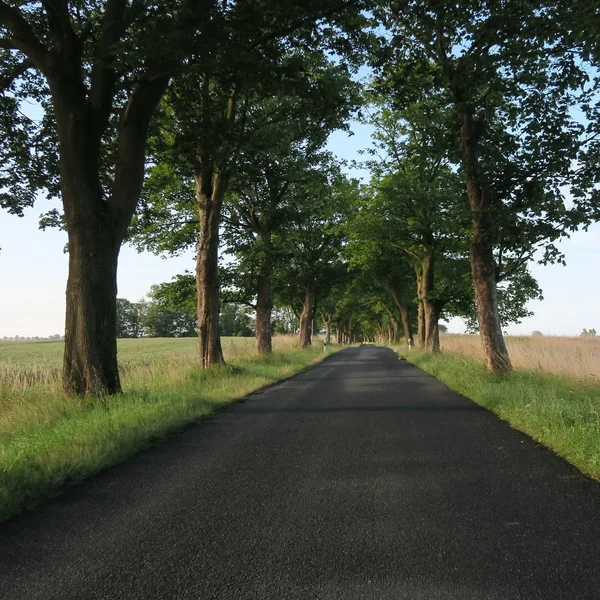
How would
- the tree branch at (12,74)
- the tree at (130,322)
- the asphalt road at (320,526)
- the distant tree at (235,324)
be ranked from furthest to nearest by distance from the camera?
1. the tree at (130,322)
2. the distant tree at (235,324)
3. the tree branch at (12,74)
4. the asphalt road at (320,526)

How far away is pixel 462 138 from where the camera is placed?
43.2 ft

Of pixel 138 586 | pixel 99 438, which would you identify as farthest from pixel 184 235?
pixel 138 586

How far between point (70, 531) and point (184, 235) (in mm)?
19513

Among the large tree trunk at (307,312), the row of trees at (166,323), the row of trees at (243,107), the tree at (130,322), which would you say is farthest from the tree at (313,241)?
the tree at (130,322)

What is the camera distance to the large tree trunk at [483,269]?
41.4ft

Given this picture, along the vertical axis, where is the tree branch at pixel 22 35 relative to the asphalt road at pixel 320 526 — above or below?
above

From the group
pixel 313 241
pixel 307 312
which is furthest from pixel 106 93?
pixel 307 312

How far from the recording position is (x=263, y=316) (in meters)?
24.5

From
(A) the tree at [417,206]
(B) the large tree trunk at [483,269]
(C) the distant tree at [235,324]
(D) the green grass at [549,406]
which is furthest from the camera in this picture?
(C) the distant tree at [235,324]

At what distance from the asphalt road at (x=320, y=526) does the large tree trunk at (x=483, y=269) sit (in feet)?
22.8

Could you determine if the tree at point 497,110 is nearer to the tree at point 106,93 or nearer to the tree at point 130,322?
the tree at point 106,93

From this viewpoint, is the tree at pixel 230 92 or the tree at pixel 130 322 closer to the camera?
the tree at pixel 230 92

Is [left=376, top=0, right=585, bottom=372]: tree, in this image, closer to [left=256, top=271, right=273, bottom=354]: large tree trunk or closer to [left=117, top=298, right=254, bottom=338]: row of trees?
[left=256, top=271, right=273, bottom=354]: large tree trunk

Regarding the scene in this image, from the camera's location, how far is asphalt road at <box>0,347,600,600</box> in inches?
110
